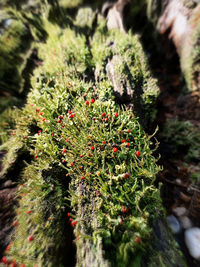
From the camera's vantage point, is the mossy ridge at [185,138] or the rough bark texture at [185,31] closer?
the mossy ridge at [185,138]

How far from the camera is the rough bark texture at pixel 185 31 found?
145 inches

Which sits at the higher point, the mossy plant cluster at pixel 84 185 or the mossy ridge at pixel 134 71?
the mossy ridge at pixel 134 71

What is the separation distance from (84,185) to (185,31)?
18.4ft

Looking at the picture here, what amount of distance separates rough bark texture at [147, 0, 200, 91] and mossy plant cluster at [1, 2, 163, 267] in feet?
10.2

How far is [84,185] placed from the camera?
1.91 meters

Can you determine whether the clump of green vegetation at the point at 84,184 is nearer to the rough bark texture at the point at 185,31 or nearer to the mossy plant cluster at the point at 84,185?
the mossy plant cluster at the point at 84,185

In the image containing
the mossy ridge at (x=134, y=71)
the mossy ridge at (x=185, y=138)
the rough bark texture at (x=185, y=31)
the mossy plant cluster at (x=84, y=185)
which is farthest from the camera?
the rough bark texture at (x=185, y=31)

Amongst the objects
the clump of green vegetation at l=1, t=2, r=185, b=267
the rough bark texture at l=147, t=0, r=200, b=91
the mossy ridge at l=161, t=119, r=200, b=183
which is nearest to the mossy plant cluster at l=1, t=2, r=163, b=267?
the clump of green vegetation at l=1, t=2, r=185, b=267

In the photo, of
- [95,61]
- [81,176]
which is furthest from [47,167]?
[95,61]

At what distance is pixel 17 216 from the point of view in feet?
6.48

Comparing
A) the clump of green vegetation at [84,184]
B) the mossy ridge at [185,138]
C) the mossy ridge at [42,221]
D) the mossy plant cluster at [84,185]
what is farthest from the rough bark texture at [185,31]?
the mossy ridge at [42,221]

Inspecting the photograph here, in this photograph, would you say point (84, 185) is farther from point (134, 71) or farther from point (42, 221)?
point (134, 71)

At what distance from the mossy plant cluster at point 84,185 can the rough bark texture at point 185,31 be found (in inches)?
122

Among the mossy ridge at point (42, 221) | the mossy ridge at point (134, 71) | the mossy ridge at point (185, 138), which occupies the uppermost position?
the mossy ridge at point (134, 71)
